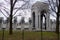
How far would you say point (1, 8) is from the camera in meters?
22.9

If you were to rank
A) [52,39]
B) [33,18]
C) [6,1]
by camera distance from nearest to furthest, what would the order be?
[52,39] < [6,1] < [33,18]

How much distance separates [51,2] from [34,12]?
16.6 metres

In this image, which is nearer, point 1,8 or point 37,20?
point 1,8

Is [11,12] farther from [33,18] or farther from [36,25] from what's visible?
[33,18]

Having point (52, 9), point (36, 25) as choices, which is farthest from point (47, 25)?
point (52, 9)

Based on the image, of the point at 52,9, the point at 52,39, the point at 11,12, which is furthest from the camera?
the point at 52,9

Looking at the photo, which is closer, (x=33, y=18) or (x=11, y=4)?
(x=11, y=4)

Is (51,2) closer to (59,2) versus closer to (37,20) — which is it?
(59,2)

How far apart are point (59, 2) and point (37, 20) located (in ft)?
59.5

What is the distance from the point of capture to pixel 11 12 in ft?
71.1

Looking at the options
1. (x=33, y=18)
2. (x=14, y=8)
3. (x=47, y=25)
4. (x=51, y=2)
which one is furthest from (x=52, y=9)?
(x=33, y=18)

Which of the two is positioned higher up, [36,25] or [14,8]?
[14,8]

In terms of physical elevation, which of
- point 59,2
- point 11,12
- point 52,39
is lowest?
point 52,39

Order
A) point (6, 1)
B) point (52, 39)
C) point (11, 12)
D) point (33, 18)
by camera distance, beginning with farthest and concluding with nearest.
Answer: point (33, 18), point (6, 1), point (11, 12), point (52, 39)
